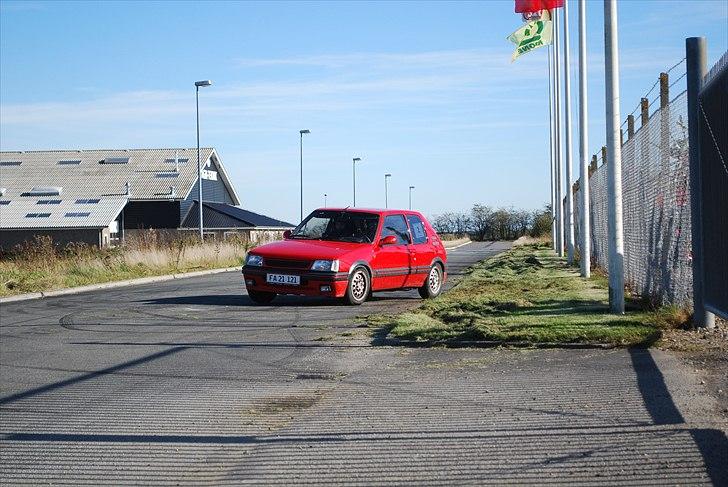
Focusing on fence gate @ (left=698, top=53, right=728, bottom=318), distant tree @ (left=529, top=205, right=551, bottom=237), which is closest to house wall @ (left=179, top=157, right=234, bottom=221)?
distant tree @ (left=529, top=205, right=551, bottom=237)

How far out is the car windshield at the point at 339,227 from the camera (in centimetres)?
1727

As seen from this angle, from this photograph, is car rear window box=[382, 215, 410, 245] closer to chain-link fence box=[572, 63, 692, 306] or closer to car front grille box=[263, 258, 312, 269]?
car front grille box=[263, 258, 312, 269]

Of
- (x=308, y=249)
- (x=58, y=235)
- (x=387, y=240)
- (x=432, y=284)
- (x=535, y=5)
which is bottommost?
(x=432, y=284)

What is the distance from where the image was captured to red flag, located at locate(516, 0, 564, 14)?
2536cm

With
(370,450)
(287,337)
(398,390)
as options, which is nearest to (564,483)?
(370,450)

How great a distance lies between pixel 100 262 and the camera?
29.2m

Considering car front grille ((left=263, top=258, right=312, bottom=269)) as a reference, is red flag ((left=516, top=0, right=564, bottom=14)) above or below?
above

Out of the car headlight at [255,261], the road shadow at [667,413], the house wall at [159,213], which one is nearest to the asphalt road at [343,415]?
the road shadow at [667,413]

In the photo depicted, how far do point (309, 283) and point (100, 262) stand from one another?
1487cm

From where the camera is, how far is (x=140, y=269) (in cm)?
2989

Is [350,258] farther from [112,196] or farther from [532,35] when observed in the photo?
[112,196]

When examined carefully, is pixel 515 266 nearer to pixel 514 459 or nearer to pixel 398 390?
pixel 398 390

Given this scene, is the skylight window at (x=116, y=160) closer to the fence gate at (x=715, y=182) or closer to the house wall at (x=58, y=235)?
the house wall at (x=58, y=235)

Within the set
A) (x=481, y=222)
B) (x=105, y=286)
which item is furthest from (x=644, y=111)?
(x=481, y=222)
